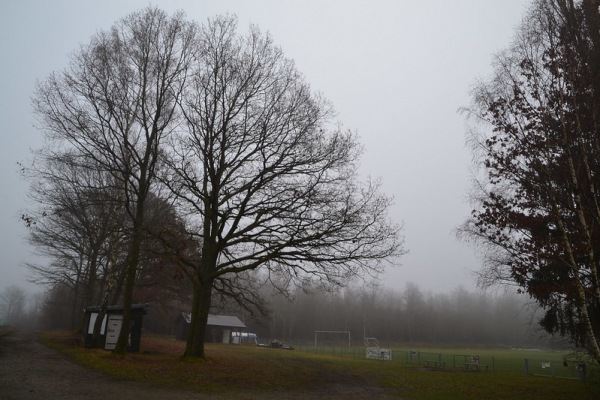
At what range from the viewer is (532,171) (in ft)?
46.7

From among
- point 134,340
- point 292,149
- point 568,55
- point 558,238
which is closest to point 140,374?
point 292,149

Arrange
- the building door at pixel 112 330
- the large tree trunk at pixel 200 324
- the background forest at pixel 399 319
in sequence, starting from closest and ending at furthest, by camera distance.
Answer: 1. the large tree trunk at pixel 200 324
2. the building door at pixel 112 330
3. the background forest at pixel 399 319

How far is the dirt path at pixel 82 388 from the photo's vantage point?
10.7 meters

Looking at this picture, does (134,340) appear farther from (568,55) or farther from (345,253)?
(568,55)

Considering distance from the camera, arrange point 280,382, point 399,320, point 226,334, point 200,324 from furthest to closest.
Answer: point 399,320 → point 226,334 → point 200,324 → point 280,382

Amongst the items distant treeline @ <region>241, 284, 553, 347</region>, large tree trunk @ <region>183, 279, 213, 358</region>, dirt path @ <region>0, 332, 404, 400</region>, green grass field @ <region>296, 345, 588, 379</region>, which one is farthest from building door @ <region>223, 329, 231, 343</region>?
dirt path @ <region>0, 332, 404, 400</region>

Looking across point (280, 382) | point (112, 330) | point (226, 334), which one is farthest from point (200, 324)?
point (226, 334)

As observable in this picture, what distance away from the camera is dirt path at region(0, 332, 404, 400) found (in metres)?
10.7

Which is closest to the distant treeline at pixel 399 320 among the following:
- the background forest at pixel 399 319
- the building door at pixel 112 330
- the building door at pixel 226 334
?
the background forest at pixel 399 319

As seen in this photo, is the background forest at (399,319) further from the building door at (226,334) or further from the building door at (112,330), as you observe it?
the building door at (112,330)

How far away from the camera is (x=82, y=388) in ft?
38.3

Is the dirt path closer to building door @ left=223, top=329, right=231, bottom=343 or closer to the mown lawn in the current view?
the mown lawn

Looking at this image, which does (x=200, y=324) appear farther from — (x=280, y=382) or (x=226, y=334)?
(x=226, y=334)

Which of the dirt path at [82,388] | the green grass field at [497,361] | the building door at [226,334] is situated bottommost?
the green grass field at [497,361]
